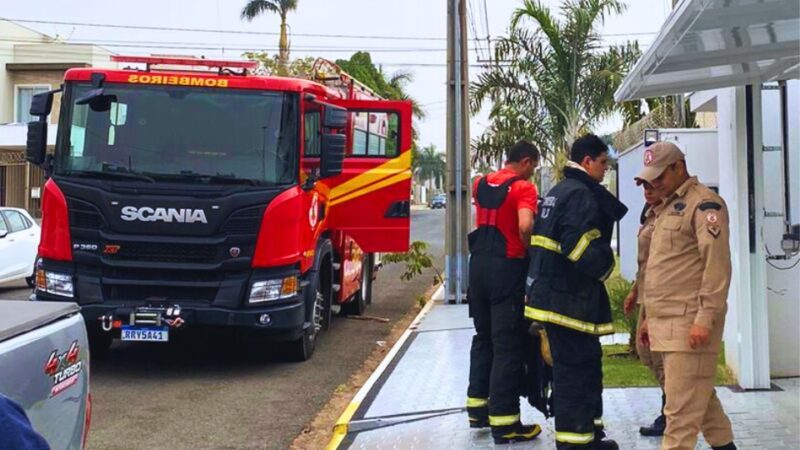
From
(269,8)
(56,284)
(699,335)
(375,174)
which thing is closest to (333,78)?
(375,174)

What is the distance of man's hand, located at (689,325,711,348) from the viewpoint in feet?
12.2

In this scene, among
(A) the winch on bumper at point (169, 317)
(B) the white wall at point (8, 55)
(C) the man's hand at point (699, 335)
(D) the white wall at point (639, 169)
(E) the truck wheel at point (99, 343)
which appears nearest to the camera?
(C) the man's hand at point (699, 335)

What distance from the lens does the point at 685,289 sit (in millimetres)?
3893

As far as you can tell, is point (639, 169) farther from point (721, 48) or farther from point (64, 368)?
point (64, 368)

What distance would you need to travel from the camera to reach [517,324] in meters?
4.92

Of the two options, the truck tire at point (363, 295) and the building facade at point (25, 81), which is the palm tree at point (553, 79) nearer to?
the truck tire at point (363, 295)

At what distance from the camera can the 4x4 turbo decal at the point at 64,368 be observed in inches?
100

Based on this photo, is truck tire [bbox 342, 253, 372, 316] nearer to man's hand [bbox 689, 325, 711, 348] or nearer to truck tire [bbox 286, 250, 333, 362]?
truck tire [bbox 286, 250, 333, 362]

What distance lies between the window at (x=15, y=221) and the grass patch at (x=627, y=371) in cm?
1041

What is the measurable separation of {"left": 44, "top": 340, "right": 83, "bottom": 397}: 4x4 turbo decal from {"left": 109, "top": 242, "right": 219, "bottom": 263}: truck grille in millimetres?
4428

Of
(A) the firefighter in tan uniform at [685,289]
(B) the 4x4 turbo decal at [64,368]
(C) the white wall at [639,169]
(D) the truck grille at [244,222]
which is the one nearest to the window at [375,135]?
(D) the truck grille at [244,222]

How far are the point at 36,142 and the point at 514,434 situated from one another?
5.53 meters

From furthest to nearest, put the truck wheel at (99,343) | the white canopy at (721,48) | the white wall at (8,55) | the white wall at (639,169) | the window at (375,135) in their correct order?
the white wall at (8,55) → the window at (375,135) → the white wall at (639,169) → the truck wheel at (99,343) → the white canopy at (721,48)

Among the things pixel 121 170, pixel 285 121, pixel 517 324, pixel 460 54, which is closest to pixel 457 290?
pixel 460 54
